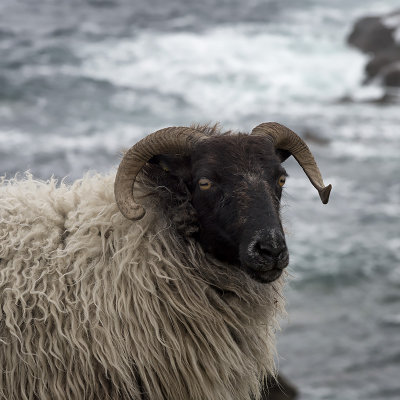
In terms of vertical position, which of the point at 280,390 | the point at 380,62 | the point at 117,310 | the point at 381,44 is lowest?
the point at 280,390

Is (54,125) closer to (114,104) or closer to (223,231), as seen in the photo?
(114,104)

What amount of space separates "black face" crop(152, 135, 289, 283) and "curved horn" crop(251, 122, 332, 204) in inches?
6.7

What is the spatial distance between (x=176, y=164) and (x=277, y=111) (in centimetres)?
1626

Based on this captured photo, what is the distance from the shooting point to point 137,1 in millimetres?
32000

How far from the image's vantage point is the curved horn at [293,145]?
4.36 m

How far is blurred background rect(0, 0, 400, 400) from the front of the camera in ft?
A: 33.4

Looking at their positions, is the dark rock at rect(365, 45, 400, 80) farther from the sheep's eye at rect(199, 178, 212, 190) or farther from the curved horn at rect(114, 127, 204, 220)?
the sheep's eye at rect(199, 178, 212, 190)

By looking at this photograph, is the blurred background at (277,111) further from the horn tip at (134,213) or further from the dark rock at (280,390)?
the horn tip at (134,213)

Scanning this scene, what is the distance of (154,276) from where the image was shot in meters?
4.20

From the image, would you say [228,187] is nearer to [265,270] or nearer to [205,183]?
[205,183]

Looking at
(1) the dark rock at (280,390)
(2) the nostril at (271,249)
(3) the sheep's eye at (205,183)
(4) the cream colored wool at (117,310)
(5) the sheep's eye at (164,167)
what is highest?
(5) the sheep's eye at (164,167)

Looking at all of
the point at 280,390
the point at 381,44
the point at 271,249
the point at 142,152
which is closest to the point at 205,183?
the point at 142,152

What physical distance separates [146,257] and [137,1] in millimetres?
29432

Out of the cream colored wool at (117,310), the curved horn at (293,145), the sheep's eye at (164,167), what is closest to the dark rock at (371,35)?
the curved horn at (293,145)
